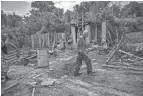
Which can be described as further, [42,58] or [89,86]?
[42,58]

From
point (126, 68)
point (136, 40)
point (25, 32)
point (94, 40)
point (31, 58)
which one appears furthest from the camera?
point (25, 32)

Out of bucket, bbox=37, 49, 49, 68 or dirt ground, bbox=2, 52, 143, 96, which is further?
bucket, bbox=37, 49, 49, 68

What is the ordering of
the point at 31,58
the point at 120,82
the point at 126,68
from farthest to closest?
the point at 31,58, the point at 126,68, the point at 120,82

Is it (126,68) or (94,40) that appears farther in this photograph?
(94,40)

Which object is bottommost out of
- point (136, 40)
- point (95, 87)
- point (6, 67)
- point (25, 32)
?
point (95, 87)

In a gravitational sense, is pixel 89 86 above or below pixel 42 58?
below

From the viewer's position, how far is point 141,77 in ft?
14.6

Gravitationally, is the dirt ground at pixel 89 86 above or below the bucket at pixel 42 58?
below

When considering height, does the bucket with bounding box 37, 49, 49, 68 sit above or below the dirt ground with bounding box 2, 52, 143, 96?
above

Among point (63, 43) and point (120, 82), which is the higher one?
point (63, 43)

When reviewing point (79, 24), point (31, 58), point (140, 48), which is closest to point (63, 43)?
point (79, 24)

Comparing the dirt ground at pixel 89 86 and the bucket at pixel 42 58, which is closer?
the dirt ground at pixel 89 86

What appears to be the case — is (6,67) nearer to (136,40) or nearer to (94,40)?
(94,40)

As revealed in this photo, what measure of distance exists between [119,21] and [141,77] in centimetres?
1253
